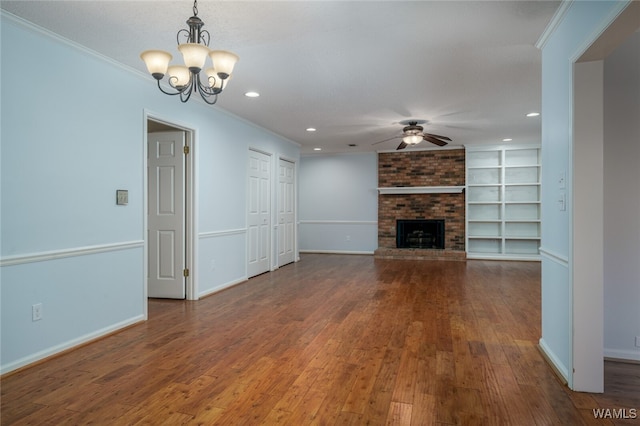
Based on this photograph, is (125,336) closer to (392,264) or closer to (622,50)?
(622,50)

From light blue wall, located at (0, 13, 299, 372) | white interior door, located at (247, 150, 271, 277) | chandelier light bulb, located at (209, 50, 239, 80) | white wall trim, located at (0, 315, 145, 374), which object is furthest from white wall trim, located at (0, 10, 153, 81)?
white interior door, located at (247, 150, 271, 277)

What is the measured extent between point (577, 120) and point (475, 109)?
3.19m

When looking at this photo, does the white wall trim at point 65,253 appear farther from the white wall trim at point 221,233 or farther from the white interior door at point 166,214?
the white wall trim at point 221,233

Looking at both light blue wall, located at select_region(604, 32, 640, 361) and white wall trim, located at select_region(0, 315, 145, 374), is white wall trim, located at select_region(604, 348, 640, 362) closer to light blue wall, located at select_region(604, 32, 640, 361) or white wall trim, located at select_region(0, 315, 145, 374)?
light blue wall, located at select_region(604, 32, 640, 361)

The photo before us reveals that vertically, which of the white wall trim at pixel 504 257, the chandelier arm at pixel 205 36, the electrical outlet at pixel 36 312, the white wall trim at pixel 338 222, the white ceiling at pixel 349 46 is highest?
the white ceiling at pixel 349 46

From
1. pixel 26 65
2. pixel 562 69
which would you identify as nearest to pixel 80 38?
pixel 26 65

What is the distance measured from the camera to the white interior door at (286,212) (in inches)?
292

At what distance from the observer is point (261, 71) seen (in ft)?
12.5

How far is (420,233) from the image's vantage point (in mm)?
8930

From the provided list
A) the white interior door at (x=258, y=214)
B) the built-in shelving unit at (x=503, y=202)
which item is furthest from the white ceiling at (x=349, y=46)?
the built-in shelving unit at (x=503, y=202)

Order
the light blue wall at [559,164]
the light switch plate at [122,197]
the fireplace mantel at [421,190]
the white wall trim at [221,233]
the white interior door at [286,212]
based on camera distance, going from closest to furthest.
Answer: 1. the light blue wall at [559,164]
2. the light switch plate at [122,197]
3. the white wall trim at [221,233]
4. the white interior door at [286,212]
5. the fireplace mantel at [421,190]

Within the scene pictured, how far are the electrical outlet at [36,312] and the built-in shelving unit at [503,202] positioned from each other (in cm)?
774

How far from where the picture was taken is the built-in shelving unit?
325 inches

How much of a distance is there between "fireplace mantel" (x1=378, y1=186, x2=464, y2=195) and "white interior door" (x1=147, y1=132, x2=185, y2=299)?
207 inches
